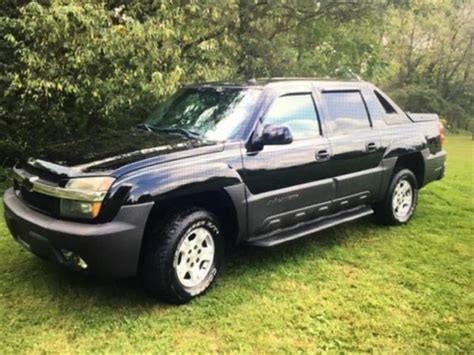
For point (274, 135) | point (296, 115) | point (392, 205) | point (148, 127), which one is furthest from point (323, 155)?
point (148, 127)

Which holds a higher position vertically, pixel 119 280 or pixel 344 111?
pixel 344 111

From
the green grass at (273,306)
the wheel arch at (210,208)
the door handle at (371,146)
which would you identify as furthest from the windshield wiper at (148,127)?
the door handle at (371,146)

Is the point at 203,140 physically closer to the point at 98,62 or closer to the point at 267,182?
the point at 267,182

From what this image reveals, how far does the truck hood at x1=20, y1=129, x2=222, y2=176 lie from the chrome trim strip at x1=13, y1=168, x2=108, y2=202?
0.11 meters

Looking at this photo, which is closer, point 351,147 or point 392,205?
point 351,147

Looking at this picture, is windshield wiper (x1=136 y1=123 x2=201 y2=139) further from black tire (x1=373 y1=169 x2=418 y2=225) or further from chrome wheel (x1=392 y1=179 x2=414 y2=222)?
chrome wheel (x1=392 y1=179 x2=414 y2=222)

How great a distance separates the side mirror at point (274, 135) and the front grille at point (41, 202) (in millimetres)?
1631

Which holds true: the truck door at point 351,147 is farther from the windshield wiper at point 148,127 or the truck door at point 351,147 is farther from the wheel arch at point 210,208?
the windshield wiper at point 148,127

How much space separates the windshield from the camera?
4070 mm

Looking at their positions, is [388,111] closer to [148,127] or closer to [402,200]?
[402,200]

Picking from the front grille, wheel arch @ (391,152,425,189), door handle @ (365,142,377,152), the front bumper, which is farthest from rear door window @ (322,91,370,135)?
the front grille

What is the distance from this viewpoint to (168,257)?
3398 millimetres

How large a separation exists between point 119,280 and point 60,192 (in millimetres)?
997

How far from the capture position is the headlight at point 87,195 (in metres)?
3.12
